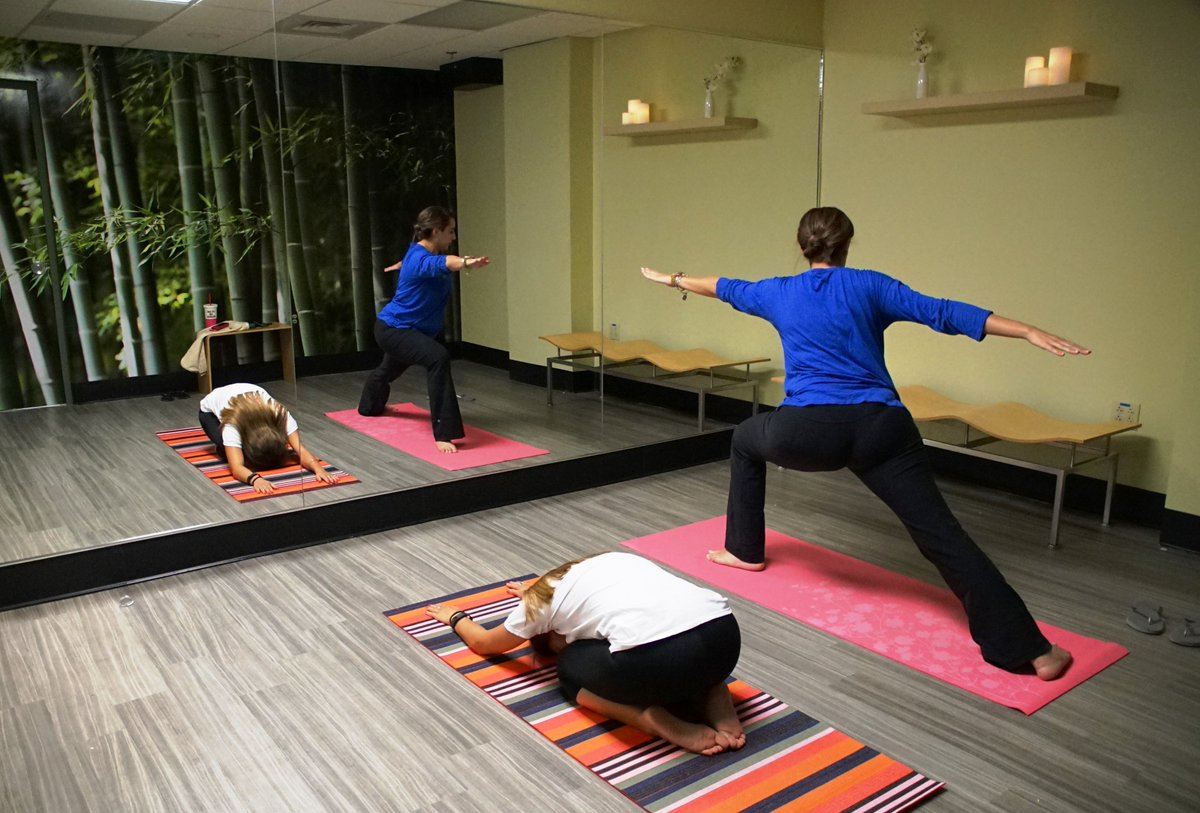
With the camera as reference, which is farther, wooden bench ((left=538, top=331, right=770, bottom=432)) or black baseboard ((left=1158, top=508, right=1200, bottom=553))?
wooden bench ((left=538, top=331, right=770, bottom=432))

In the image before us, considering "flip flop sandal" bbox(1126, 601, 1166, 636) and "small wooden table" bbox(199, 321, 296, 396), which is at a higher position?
"small wooden table" bbox(199, 321, 296, 396)

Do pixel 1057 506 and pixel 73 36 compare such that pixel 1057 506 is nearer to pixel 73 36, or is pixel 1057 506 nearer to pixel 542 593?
pixel 542 593

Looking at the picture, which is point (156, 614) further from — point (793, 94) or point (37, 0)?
point (793, 94)

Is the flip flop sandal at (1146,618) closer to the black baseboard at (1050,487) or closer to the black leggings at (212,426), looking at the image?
the black baseboard at (1050,487)

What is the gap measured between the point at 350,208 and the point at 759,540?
196 centimetres

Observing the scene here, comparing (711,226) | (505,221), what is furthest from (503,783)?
(711,226)

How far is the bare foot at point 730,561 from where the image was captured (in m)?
3.40

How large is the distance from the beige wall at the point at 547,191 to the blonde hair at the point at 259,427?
109 centimetres

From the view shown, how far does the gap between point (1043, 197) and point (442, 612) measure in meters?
3.00

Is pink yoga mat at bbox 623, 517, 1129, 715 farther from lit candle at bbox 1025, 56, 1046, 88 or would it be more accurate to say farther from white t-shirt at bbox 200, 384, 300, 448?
lit candle at bbox 1025, 56, 1046, 88

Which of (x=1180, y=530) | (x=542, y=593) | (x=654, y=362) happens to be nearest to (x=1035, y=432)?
(x=1180, y=530)

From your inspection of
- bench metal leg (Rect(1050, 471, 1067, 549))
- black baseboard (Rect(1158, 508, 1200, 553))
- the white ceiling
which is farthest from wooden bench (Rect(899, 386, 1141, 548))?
the white ceiling

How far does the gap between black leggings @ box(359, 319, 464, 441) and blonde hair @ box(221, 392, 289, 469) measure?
349 millimetres

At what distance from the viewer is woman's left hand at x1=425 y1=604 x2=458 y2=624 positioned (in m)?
2.88
